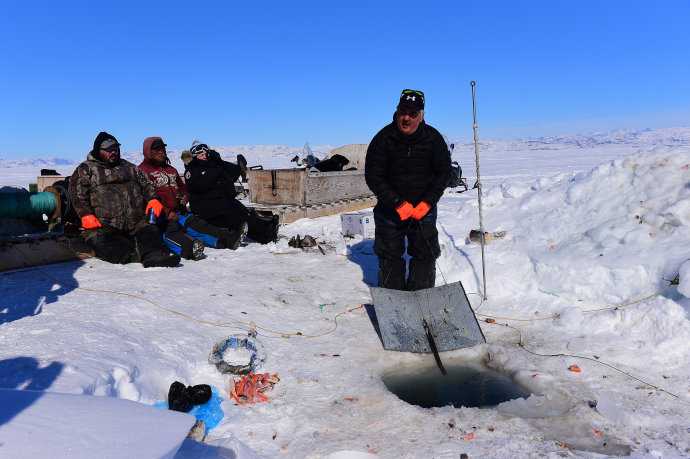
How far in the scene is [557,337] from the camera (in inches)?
167

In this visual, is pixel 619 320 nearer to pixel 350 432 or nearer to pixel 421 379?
pixel 421 379

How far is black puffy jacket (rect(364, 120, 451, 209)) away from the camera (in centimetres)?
475

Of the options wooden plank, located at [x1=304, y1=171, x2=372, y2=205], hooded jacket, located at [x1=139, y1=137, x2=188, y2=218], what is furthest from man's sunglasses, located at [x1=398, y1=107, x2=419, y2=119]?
Answer: wooden plank, located at [x1=304, y1=171, x2=372, y2=205]

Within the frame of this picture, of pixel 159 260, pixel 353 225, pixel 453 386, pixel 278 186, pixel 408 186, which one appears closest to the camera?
pixel 453 386

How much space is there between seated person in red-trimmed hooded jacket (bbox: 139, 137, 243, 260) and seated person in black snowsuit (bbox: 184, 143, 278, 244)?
20 cm

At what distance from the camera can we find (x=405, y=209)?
15.5ft

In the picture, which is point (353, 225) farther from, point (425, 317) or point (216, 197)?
point (425, 317)

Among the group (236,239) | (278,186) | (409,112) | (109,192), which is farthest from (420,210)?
(278,186)

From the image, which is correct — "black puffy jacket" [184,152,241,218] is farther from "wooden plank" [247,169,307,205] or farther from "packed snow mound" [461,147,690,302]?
"packed snow mound" [461,147,690,302]

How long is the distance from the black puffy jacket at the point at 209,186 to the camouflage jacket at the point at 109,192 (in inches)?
34.7

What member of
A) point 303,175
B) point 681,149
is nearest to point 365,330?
point 681,149

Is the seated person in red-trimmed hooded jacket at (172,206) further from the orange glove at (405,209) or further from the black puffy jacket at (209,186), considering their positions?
the orange glove at (405,209)

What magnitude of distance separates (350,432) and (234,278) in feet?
10.8

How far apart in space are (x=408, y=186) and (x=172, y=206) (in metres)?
4.23
